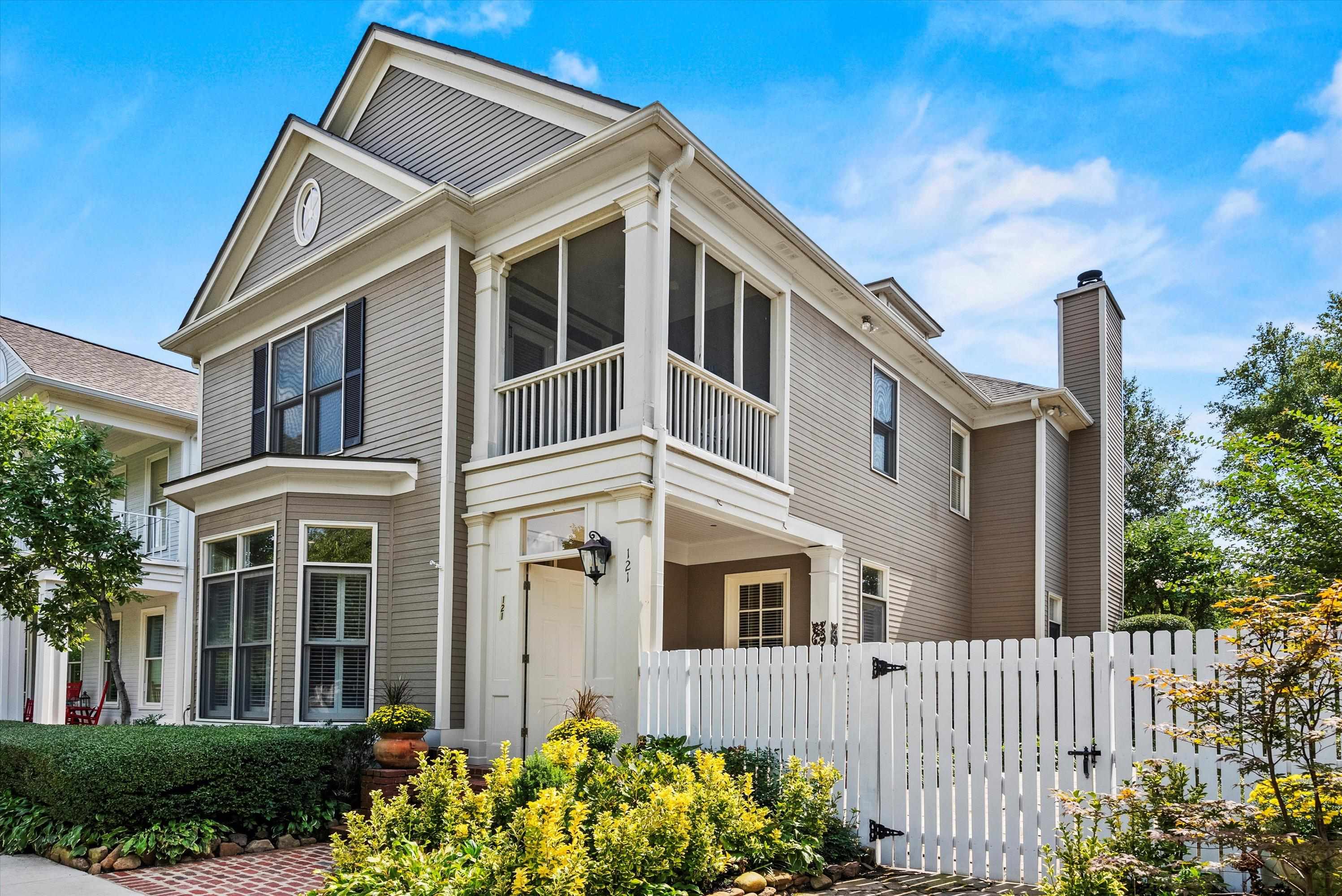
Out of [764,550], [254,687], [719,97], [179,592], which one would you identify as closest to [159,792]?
[254,687]

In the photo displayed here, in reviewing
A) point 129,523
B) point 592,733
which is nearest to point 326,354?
point 592,733

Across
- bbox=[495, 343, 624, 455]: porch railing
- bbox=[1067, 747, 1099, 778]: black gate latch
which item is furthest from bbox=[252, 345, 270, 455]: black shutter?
bbox=[1067, 747, 1099, 778]: black gate latch

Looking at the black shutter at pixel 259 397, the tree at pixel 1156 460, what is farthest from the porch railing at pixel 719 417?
the tree at pixel 1156 460

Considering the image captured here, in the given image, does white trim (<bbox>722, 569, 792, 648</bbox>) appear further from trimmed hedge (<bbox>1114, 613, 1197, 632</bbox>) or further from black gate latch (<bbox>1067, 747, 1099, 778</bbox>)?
trimmed hedge (<bbox>1114, 613, 1197, 632</bbox>)

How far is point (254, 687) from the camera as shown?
10875mm

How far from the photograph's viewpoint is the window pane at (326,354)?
1187 cm

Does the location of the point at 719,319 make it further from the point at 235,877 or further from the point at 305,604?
the point at 235,877

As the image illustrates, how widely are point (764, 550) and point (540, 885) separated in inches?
294

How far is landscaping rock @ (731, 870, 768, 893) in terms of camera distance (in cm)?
596

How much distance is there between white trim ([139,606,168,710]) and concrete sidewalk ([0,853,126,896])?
1003 centimetres

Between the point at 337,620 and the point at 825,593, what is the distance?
5.50m

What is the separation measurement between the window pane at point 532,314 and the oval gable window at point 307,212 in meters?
3.44

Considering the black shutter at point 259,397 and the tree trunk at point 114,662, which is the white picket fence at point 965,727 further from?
the tree trunk at point 114,662

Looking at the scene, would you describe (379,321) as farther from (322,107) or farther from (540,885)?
(540,885)
